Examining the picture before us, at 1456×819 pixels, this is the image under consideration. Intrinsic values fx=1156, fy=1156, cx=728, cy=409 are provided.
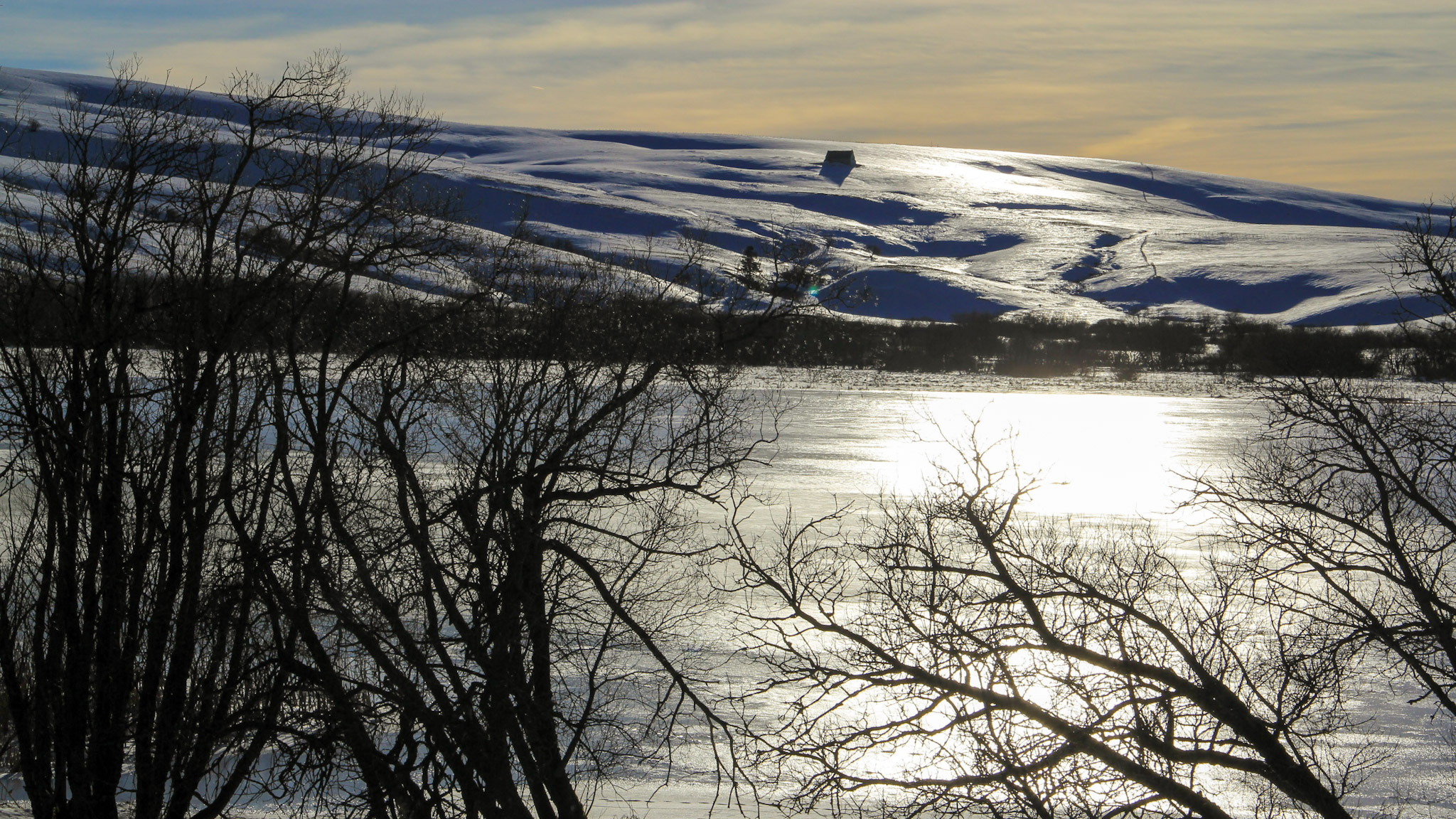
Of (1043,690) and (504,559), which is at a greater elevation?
(504,559)

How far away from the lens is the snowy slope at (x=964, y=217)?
277 feet

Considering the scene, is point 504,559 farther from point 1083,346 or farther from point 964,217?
point 964,217

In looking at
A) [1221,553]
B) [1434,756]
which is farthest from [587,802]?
[1221,553]

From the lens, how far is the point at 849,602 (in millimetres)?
16812

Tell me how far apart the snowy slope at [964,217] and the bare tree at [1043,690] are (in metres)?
43.8

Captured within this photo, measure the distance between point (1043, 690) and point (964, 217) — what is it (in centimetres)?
10181

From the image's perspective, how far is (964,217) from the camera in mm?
113438

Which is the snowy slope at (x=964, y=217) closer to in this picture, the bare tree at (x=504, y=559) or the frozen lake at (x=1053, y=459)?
the frozen lake at (x=1053, y=459)

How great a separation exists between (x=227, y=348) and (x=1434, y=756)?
13506 millimetres

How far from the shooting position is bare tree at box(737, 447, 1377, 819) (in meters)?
11.2

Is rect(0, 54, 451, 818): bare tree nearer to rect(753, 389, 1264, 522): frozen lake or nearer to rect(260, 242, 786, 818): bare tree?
rect(260, 242, 786, 818): bare tree

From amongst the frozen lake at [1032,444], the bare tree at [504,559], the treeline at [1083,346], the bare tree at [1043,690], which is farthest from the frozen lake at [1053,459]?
the treeline at [1083,346]

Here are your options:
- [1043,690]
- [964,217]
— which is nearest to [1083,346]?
[1043,690]

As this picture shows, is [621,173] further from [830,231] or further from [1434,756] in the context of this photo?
[1434,756]
